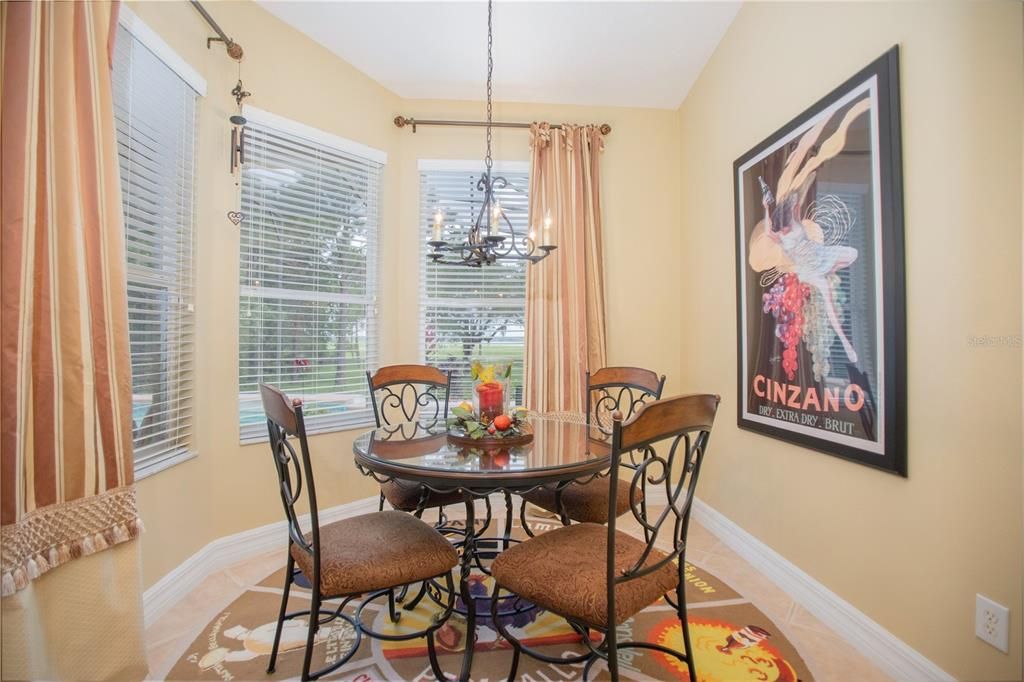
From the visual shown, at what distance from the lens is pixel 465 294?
3.28 metres

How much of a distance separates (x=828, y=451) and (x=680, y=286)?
1.66 m

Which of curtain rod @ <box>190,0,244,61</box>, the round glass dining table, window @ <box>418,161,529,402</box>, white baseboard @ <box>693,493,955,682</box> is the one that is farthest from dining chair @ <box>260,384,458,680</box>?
curtain rod @ <box>190,0,244,61</box>

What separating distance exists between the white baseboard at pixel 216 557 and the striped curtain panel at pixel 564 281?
1.56 meters

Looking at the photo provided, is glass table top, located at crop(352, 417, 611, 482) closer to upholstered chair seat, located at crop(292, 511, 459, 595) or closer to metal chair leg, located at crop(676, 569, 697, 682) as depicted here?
upholstered chair seat, located at crop(292, 511, 459, 595)

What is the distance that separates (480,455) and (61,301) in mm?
1368

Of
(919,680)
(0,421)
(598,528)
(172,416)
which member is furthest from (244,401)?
(919,680)

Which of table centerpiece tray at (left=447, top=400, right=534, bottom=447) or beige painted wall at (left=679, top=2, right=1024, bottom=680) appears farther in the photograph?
table centerpiece tray at (left=447, top=400, right=534, bottom=447)

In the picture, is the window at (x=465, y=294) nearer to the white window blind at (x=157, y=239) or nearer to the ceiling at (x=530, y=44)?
the ceiling at (x=530, y=44)

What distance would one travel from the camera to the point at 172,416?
210 centimetres

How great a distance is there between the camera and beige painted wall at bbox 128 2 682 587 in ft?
7.23

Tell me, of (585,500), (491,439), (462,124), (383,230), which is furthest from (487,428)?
(462,124)

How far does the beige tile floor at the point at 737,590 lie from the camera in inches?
64.2

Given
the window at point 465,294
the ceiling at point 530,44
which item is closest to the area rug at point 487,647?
the window at point 465,294

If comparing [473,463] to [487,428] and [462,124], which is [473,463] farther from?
[462,124]
